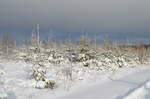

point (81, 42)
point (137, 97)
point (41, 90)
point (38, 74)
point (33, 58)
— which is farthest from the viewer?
point (81, 42)

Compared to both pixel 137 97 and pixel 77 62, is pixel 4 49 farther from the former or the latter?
pixel 137 97

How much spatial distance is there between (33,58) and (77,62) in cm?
494

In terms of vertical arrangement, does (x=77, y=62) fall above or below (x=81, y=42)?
below

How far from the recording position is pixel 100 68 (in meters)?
19.1

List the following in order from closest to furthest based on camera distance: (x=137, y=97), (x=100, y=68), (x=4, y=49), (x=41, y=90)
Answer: (x=137, y=97) → (x=41, y=90) → (x=100, y=68) → (x=4, y=49)

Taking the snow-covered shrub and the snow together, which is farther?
the snow-covered shrub

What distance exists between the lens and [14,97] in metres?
7.92

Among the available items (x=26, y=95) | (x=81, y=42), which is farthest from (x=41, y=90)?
(x=81, y=42)

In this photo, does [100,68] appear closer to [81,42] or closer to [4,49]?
[81,42]

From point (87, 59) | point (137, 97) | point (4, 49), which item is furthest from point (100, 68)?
point (4, 49)

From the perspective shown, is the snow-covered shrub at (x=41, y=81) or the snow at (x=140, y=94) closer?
the snow at (x=140, y=94)

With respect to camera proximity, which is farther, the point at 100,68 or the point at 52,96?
the point at 100,68

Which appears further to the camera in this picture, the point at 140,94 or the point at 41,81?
the point at 41,81

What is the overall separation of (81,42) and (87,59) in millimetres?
4738
